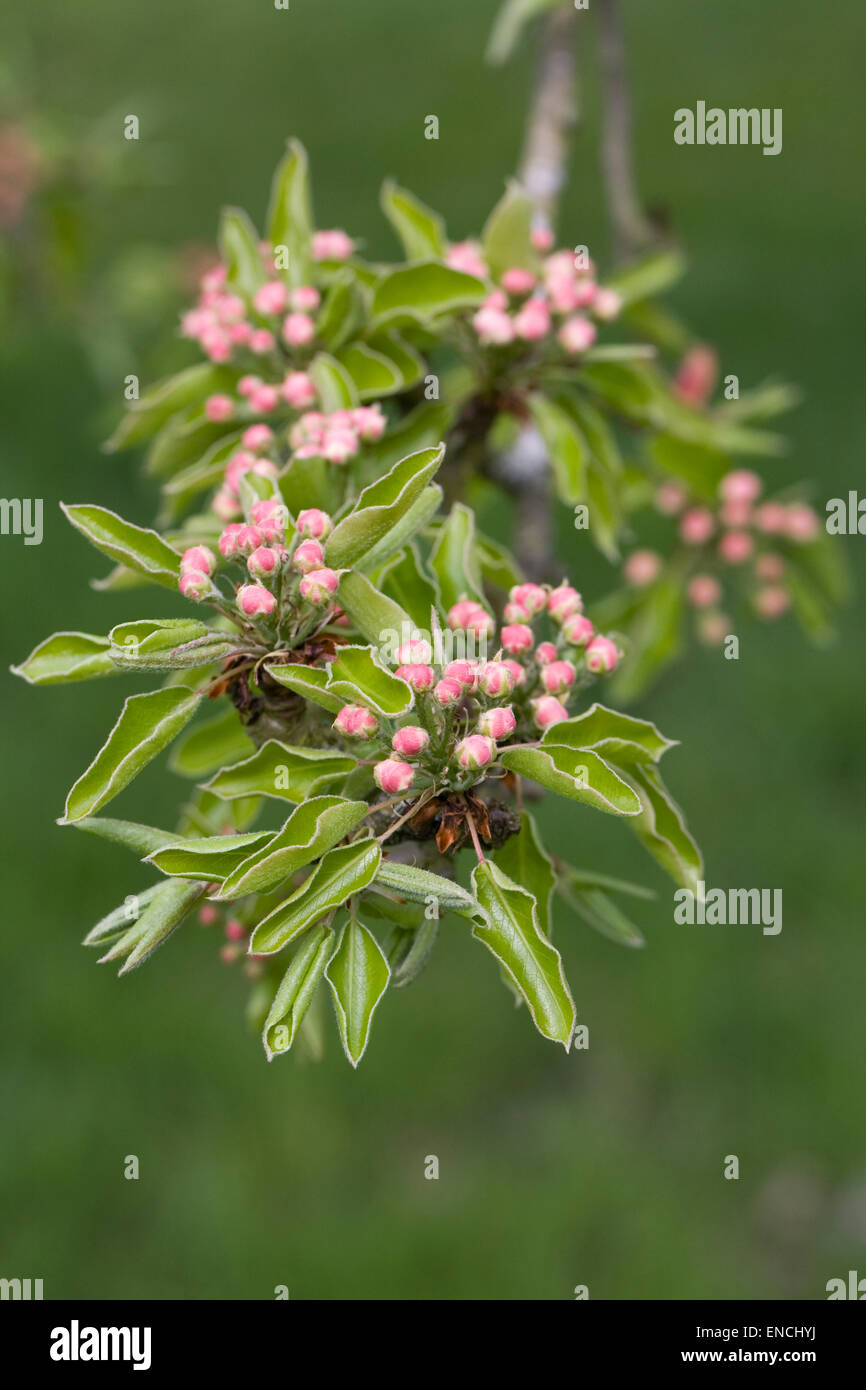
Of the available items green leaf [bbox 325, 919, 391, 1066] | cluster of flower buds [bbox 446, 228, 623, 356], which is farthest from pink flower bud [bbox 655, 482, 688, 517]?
green leaf [bbox 325, 919, 391, 1066]

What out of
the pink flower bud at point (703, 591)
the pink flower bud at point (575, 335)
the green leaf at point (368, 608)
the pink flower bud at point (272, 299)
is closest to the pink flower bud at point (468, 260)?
the pink flower bud at point (575, 335)

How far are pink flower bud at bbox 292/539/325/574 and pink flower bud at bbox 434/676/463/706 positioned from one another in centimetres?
20

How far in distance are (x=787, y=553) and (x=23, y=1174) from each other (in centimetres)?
294

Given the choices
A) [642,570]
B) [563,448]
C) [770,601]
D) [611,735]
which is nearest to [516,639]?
[611,735]

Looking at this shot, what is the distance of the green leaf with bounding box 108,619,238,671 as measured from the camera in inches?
61.9

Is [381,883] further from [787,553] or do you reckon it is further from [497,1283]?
[497,1283]

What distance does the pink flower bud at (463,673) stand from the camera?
1.60 metres

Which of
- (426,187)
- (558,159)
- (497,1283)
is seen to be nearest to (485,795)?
(558,159)

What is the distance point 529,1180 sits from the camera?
4359mm

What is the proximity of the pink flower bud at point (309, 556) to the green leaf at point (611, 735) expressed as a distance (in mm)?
338

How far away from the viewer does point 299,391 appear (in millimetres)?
2092

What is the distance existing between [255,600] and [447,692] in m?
0.24

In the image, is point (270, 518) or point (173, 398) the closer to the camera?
point (270, 518)

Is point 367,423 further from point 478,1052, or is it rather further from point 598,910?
point 478,1052
